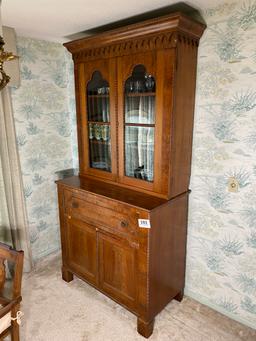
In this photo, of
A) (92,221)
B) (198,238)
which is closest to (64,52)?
(92,221)

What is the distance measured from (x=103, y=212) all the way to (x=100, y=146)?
59 cm

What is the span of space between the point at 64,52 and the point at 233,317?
2.75 metres

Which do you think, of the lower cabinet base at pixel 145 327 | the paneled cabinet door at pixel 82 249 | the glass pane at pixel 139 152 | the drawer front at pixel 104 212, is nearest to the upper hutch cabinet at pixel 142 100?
the glass pane at pixel 139 152

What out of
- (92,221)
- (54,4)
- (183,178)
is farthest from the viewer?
(92,221)

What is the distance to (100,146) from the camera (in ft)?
7.30

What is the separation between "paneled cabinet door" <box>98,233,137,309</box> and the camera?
185cm

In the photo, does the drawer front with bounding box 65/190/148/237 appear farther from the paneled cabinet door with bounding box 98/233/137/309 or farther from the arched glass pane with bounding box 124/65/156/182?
the arched glass pane with bounding box 124/65/156/182

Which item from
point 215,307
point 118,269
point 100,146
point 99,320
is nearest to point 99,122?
point 100,146

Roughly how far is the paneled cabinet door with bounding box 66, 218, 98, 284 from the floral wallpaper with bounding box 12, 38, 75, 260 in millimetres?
543

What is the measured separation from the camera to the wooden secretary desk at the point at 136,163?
65.9 inches

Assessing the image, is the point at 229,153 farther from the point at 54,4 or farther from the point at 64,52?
the point at 64,52

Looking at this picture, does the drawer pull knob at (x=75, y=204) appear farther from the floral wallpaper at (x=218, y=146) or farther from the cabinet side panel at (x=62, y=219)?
the floral wallpaper at (x=218, y=146)

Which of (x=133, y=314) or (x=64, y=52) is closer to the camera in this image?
(x=133, y=314)

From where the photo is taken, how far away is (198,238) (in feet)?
6.75
